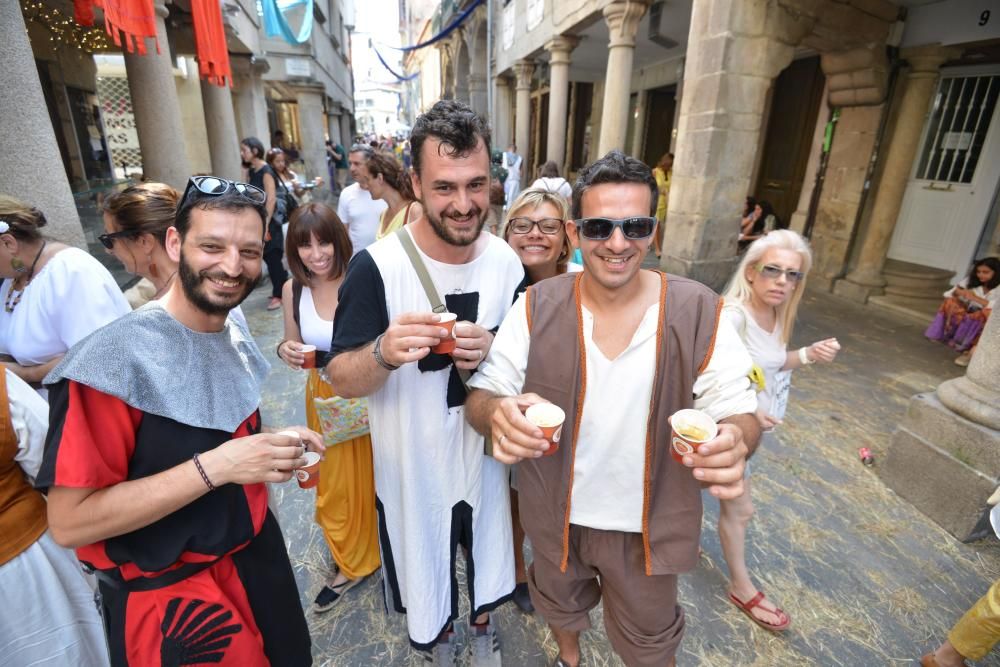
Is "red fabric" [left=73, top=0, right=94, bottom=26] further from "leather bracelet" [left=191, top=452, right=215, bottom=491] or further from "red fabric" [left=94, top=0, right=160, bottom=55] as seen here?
"leather bracelet" [left=191, top=452, right=215, bottom=491]

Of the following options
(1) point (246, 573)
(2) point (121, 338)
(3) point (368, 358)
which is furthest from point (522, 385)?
(2) point (121, 338)

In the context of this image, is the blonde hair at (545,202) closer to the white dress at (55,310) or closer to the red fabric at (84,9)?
the white dress at (55,310)

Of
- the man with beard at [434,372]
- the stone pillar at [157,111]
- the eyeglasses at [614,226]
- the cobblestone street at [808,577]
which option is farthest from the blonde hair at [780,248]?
the stone pillar at [157,111]

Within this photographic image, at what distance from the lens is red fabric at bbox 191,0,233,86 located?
277 inches

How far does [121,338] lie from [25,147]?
319cm

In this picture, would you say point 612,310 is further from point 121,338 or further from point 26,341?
point 26,341

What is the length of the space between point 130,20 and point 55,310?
15.2 ft

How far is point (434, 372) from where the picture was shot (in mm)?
1845

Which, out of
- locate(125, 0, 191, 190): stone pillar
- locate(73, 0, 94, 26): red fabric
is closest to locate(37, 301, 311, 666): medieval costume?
locate(73, 0, 94, 26): red fabric

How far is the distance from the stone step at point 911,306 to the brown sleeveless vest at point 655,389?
24.9 ft

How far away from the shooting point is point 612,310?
172 cm

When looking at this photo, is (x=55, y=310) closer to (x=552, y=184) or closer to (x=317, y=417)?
(x=317, y=417)

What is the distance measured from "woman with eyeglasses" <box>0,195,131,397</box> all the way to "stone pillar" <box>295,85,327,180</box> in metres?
16.2

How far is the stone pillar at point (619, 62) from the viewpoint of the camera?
A: 7938mm
